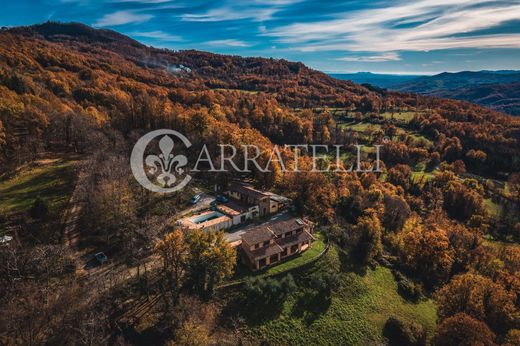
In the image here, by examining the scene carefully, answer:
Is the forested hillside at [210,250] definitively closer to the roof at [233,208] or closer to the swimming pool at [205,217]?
the swimming pool at [205,217]

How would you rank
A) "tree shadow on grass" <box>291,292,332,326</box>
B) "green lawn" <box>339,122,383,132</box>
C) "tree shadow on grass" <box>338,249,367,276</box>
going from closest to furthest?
"tree shadow on grass" <box>291,292,332,326</box>
"tree shadow on grass" <box>338,249,367,276</box>
"green lawn" <box>339,122,383,132</box>

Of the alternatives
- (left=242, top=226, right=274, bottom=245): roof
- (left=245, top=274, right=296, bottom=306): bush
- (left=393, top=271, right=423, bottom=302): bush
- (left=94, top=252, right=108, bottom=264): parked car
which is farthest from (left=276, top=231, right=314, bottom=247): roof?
(left=94, top=252, right=108, bottom=264): parked car

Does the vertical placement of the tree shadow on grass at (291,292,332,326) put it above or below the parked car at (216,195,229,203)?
below

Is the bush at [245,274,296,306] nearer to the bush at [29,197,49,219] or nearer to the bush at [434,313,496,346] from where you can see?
the bush at [434,313,496,346]

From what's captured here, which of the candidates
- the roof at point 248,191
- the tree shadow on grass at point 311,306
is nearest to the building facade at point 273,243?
the tree shadow on grass at point 311,306

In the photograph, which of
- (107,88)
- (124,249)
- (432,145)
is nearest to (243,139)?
(124,249)

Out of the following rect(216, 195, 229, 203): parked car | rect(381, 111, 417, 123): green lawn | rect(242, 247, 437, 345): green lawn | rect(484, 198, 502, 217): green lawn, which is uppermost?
rect(381, 111, 417, 123): green lawn

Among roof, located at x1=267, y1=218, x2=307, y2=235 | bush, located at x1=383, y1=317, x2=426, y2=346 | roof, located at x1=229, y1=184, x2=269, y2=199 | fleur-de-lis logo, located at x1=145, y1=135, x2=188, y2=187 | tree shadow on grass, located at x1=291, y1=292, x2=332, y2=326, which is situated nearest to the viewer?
tree shadow on grass, located at x1=291, y1=292, x2=332, y2=326

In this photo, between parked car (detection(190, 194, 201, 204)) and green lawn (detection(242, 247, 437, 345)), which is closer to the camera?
green lawn (detection(242, 247, 437, 345))
